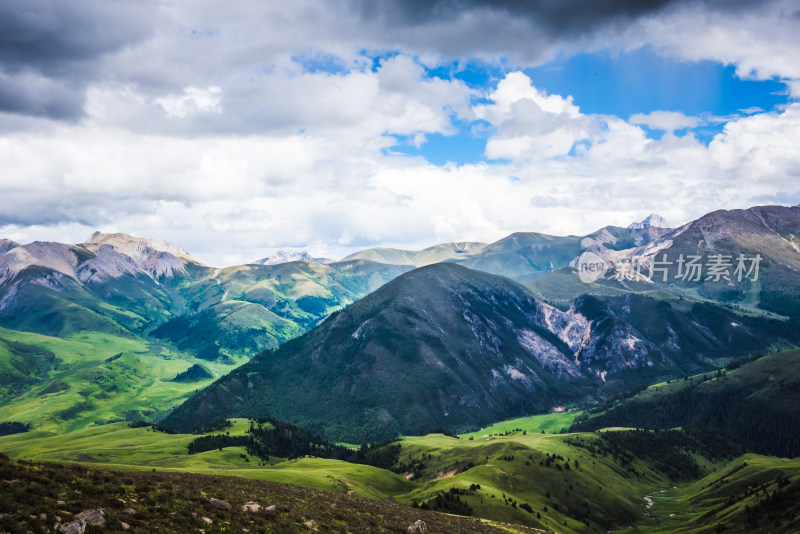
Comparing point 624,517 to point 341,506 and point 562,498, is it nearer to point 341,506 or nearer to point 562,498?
point 562,498

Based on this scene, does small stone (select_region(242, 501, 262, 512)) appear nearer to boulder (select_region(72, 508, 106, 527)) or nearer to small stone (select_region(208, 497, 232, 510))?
small stone (select_region(208, 497, 232, 510))

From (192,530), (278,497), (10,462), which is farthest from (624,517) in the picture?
(10,462)

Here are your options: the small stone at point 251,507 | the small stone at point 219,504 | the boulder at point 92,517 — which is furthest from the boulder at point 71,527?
the small stone at point 251,507

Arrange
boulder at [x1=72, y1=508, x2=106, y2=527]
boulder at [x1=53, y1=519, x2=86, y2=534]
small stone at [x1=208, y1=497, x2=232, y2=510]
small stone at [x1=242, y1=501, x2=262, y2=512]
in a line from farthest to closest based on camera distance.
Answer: small stone at [x1=242, y1=501, x2=262, y2=512] → small stone at [x1=208, y1=497, x2=232, y2=510] → boulder at [x1=72, y1=508, x2=106, y2=527] → boulder at [x1=53, y1=519, x2=86, y2=534]

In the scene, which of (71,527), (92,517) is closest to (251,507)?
(92,517)

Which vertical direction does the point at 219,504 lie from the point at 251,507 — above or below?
above

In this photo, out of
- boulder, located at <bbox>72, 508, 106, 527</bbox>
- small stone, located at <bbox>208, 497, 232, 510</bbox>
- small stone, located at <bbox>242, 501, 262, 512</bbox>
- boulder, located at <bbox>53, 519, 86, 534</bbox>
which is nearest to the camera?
A: boulder, located at <bbox>53, 519, 86, 534</bbox>

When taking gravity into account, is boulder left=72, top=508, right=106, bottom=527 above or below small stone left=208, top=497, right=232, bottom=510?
above

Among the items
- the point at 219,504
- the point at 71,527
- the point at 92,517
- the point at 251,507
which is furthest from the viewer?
the point at 251,507

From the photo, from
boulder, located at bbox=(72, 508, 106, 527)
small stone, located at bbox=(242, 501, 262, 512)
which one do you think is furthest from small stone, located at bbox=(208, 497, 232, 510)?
boulder, located at bbox=(72, 508, 106, 527)

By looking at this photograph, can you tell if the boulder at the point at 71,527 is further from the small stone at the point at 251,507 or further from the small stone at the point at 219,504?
the small stone at the point at 251,507

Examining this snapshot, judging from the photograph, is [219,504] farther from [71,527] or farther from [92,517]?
[71,527]

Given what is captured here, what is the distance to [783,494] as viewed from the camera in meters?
124

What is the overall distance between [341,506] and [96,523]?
46817mm
